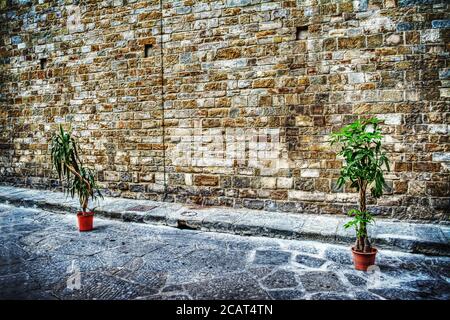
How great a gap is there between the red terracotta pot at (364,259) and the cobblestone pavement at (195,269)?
8 centimetres

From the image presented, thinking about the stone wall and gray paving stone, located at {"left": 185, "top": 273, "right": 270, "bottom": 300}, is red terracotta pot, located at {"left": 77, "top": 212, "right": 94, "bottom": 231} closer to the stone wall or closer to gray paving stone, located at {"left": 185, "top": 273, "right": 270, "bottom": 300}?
the stone wall

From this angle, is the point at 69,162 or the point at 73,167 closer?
the point at 69,162

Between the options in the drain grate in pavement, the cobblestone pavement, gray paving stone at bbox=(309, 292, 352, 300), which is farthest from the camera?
the drain grate in pavement

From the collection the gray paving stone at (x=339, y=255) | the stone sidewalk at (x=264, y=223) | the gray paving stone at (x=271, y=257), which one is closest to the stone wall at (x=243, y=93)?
the stone sidewalk at (x=264, y=223)

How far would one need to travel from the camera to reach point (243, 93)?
518 cm

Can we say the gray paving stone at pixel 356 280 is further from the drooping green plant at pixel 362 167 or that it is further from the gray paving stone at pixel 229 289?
the gray paving stone at pixel 229 289

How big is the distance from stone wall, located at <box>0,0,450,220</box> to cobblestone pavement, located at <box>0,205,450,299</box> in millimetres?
1258

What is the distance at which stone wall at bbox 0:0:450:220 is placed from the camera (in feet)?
14.4

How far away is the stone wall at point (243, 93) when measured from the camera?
4398 millimetres

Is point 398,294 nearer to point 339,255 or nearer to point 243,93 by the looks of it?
point 339,255

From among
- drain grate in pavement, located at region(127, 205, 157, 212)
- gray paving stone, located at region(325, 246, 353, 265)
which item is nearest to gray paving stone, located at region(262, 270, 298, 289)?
gray paving stone, located at region(325, 246, 353, 265)

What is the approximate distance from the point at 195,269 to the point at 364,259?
Answer: 1.72 metres

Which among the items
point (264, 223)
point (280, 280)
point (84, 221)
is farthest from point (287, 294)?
point (84, 221)
